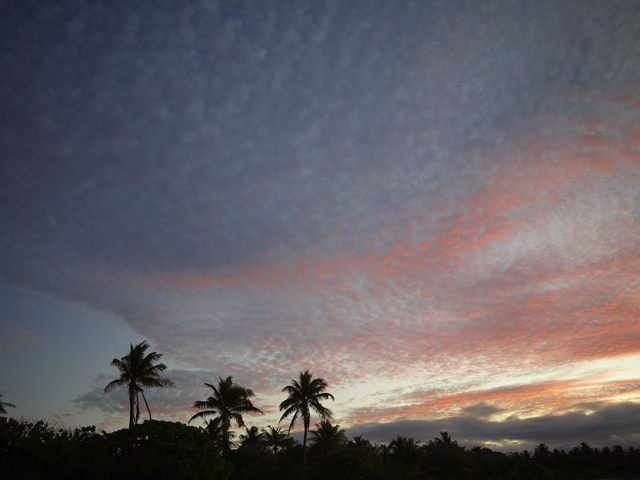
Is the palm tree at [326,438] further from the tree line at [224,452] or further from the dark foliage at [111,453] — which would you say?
the dark foliage at [111,453]

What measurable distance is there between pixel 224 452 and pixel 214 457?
61.0 ft

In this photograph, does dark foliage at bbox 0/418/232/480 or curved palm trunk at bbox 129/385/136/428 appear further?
curved palm trunk at bbox 129/385/136/428

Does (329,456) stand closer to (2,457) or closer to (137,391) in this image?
(137,391)

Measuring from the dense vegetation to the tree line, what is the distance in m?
0.05

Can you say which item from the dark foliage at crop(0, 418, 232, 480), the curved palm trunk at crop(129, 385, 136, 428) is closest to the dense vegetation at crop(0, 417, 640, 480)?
the dark foliage at crop(0, 418, 232, 480)

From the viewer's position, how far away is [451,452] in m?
46.7

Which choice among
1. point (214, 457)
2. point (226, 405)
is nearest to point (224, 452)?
point (226, 405)

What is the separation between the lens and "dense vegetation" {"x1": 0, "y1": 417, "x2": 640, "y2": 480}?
19.4 metres

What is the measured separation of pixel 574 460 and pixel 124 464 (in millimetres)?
87210

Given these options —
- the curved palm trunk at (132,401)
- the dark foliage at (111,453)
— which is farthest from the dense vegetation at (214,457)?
the curved palm trunk at (132,401)

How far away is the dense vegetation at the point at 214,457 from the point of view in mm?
19359

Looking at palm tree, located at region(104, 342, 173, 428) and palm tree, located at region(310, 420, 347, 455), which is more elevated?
palm tree, located at region(104, 342, 173, 428)

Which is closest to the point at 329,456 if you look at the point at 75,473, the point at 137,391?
the point at 137,391

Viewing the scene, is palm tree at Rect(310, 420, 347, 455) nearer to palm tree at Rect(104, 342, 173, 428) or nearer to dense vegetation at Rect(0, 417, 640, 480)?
dense vegetation at Rect(0, 417, 640, 480)
